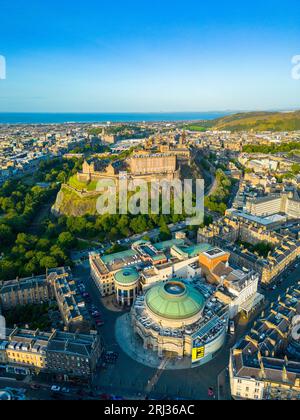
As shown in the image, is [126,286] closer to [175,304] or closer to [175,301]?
[175,301]

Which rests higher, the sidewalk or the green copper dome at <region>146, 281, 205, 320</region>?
the green copper dome at <region>146, 281, 205, 320</region>

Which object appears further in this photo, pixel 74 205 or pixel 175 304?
pixel 74 205

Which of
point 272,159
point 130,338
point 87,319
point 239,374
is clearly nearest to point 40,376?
point 87,319

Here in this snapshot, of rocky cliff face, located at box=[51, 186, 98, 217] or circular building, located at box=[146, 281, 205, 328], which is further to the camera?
rocky cliff face, located at box=[51, 186, 98, 217]

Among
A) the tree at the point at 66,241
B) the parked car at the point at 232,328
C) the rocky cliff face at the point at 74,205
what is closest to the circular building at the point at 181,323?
the parked car at the point at 232,328

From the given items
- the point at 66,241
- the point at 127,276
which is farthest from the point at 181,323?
the point at 66,241

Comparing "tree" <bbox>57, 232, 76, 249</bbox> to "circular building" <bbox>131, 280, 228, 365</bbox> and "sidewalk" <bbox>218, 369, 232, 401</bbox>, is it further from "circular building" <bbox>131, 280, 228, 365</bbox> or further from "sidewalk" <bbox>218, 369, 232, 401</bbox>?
"sidewalk" <bbox>218, 369, 232, 401</bbox>

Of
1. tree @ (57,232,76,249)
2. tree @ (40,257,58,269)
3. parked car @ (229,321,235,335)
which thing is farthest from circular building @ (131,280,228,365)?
tree @ (57,232,76,249)
